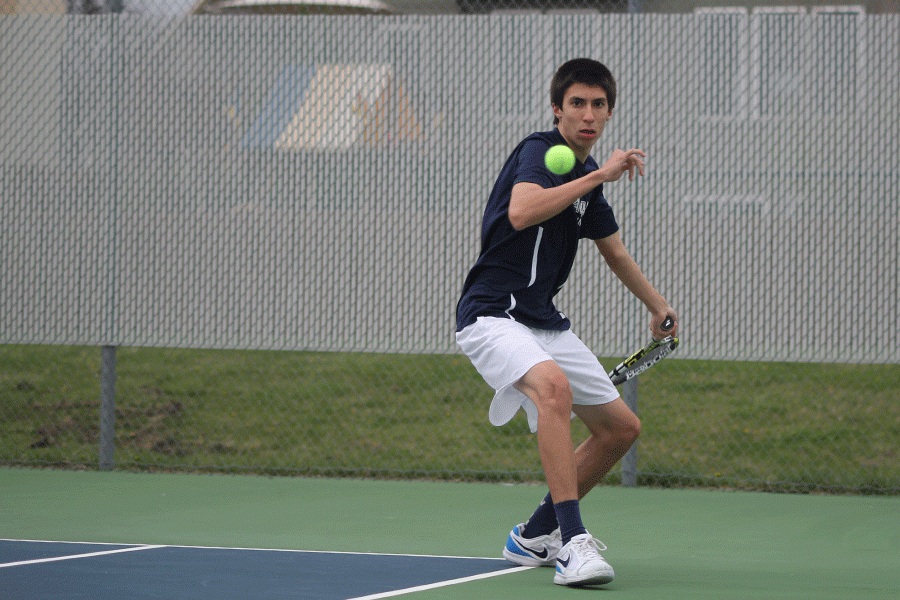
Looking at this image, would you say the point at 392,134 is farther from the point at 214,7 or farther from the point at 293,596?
the point at 293,596

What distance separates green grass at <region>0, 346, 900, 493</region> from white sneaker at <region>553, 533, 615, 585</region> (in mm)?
3403

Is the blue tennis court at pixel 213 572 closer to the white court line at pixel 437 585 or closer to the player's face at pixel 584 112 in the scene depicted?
the white court line at pixel 437 585

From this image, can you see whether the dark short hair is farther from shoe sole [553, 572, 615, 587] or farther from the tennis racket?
shoe sole [553, 572, 615, 587]

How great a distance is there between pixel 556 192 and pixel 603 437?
1.05 m

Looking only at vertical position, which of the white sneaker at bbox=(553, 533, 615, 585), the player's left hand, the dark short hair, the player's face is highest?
the dark short hair

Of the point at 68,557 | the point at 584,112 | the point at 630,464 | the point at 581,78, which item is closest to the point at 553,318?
the point at 584,112

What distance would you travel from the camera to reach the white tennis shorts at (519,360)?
4363 millimetres

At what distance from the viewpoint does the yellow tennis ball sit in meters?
4.41

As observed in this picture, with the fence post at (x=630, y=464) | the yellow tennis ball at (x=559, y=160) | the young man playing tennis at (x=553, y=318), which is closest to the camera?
the young man playing tennis at (x=553, y=318)

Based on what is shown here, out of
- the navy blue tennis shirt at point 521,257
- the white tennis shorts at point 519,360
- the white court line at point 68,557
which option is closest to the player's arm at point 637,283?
the navy blue tennis shirt at point 521,257

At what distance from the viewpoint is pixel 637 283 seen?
4.79m

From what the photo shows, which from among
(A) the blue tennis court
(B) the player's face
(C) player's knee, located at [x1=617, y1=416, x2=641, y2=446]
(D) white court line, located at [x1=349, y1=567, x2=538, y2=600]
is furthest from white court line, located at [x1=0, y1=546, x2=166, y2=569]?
(B) the player's face

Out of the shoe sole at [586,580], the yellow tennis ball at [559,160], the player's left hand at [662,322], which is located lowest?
the shoe sole at [586,580]

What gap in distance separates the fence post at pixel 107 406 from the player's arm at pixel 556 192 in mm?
4569
